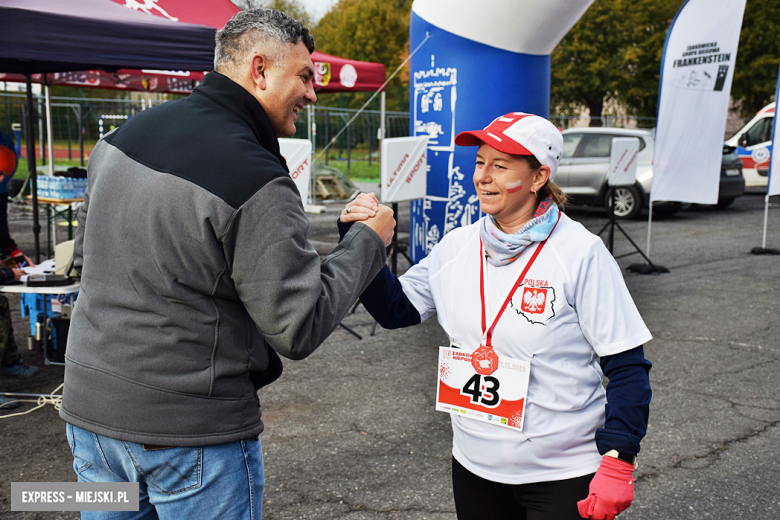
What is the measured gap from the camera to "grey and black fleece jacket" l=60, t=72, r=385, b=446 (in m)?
1.44

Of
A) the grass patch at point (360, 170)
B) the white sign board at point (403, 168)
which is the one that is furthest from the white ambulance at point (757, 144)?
the white sign board at point (403, 168)

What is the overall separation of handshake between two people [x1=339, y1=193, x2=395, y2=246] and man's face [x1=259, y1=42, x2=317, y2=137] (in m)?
0.28

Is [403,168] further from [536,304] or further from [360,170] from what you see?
[360,170]

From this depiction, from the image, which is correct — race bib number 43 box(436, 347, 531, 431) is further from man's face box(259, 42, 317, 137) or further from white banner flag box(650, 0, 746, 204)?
white banner flag box(650, 0, 746, 204)

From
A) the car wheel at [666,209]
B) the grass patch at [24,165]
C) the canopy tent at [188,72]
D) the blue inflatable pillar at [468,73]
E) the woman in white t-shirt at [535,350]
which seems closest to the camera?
the woman in white t-shirt at [535,350]

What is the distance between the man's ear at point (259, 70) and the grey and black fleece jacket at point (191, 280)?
5 cm

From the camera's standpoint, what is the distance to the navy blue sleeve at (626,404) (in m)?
1.75

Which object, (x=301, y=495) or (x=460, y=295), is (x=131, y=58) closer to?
(x=301, y=495)

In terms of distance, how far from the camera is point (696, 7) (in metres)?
8.40

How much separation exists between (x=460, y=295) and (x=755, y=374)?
391cm

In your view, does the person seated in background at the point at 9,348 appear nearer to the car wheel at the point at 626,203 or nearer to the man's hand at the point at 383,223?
the man's hand at the point at 383,223

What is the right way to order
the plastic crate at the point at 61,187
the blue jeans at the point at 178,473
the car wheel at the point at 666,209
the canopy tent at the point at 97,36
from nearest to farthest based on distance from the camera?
1. the blue jeans at the point at 178,473
2. the canopy tent at the point at 97,36
3. the plastic crate at the point at 61,187
4. the car wheel at the point at 666,209

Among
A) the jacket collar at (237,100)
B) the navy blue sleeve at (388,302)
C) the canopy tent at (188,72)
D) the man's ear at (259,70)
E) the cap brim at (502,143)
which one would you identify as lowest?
the navy blue sleeve at (388,302)

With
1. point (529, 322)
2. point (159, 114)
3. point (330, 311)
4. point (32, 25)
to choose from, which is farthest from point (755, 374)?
point (32, 25)
